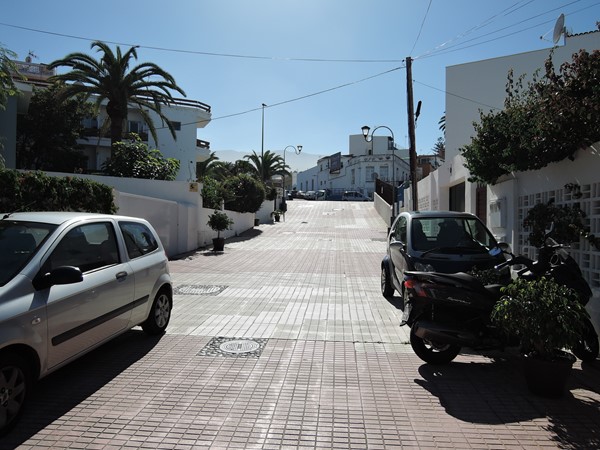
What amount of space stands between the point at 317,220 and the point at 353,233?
9537 mm

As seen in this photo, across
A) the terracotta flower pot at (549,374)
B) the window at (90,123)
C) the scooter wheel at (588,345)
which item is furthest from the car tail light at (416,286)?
the window at (90,123)

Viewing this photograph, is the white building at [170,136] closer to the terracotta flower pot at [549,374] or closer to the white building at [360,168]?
the white building at [360,168]

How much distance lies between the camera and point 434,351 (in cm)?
533

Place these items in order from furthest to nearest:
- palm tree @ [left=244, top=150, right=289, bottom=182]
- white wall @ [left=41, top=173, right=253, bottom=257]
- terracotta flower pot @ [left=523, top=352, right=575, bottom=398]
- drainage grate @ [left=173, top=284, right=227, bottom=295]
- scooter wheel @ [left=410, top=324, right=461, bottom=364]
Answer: palm tree @ [left=244, top=150, right=289, bottom=182] → white wall @ [left=41, top=173, right=253, bottom=257] → drainage grate @ [left=173, top=284, right=227, bottom=295] → scooter wheel @ [left=410, top=324, right=461, bottom=364] → terracotta flower pot @ [left=523, top=352, right=575, bottom=398]

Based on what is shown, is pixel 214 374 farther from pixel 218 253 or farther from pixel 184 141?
pixel 184 141

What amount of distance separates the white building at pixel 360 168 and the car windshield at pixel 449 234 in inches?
1999

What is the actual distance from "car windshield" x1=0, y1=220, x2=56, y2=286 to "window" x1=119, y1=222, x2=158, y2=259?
128cm

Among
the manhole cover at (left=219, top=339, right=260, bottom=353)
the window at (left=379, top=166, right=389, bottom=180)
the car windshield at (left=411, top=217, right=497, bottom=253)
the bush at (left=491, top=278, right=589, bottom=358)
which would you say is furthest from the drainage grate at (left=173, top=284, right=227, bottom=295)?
the window at (left=379, top=166, right=389, bottom=180)

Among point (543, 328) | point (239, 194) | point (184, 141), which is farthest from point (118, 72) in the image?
point (543, 328)

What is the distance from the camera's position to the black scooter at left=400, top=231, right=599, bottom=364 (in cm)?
497

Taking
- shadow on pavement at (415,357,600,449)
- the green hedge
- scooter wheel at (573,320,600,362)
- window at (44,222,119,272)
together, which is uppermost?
the green hedge

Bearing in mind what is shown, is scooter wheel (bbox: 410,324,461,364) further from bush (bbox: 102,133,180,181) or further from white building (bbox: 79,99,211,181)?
white building (bbox: 79,99,211,181)

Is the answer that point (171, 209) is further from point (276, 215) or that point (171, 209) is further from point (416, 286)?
point (276, 215)

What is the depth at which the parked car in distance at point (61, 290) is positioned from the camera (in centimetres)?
356
